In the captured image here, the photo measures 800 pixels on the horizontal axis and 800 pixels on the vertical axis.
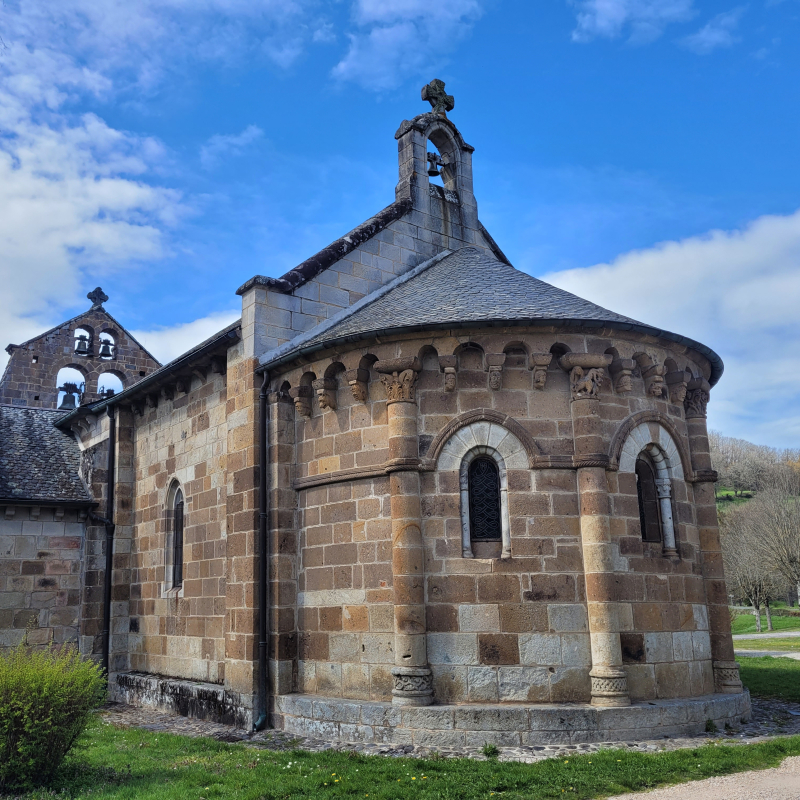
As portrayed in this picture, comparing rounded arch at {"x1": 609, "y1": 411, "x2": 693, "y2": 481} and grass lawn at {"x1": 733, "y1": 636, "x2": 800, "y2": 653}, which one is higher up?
rounded arch at {"x1": 609, "y1": 411, "x2": 693, "y2": 481}

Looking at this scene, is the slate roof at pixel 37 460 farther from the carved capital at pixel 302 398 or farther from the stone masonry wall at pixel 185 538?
the carved capital at pixel 302 398

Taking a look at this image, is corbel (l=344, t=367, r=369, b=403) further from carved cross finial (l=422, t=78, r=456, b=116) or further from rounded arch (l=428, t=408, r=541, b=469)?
carved cross finial (l=422, t=78, r=456, b=116)

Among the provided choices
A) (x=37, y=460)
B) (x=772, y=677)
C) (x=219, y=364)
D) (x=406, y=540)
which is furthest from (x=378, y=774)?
(x=37, y=460)

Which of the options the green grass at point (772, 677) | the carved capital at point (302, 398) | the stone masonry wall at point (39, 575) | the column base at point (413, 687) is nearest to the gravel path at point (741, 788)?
the column base at point (413, 687)

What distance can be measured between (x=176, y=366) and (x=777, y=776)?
10.7m

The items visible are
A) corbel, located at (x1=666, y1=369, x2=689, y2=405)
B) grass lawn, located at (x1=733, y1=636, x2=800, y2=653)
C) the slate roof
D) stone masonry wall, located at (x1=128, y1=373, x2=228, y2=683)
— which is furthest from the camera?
grass lawn, located at (x1=733, y1=636, x2=800, y2=653)

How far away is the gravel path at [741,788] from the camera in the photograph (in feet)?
22.7

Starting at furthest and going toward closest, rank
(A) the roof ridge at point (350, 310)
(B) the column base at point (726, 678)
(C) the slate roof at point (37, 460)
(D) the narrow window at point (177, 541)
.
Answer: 1. (C) the slate roof at point (37, 460)
2. (D) the narrow window at point (177, 541)
3. (A) the roof ridge at point (350, 310)
4. (B) the column base at point (726, 678)

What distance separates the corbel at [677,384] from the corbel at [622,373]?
98cm

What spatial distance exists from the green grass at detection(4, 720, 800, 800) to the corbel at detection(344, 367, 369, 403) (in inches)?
180

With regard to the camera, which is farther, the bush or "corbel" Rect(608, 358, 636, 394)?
"corbel" Rect(608, 358, 636, 394)

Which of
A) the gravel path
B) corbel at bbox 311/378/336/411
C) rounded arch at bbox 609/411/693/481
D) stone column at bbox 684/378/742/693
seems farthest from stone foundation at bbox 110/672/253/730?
stone column at bbox 684/378/742/693

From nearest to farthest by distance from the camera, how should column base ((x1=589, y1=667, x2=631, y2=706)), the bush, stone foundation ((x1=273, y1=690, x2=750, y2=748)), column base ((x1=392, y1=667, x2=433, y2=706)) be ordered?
1. the bush
2. stone foundation ((x1=273, y1=690, x2=750, y2=748))
3. column base ((x1=589, y1=667, x2=631, y2=706))
4. column base ((x1=392, y1=667, x2=433, y2=706))

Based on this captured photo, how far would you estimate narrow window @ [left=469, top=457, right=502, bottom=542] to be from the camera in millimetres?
10203
